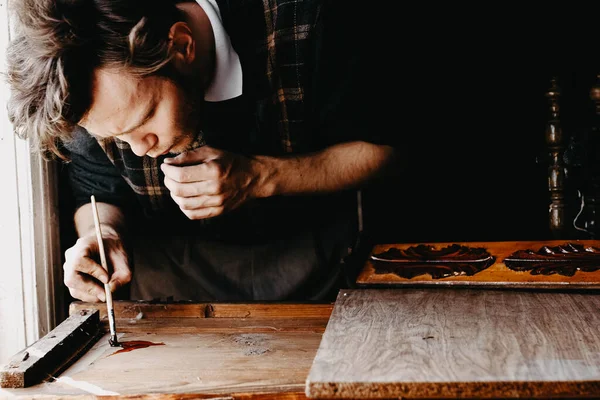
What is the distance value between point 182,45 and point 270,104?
442 millimetres

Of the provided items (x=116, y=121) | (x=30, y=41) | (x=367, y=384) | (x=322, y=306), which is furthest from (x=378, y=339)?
(x=30, y=41)

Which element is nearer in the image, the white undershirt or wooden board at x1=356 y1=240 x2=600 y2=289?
wooden board at x1=356 y1=240 x2=600 y2=289

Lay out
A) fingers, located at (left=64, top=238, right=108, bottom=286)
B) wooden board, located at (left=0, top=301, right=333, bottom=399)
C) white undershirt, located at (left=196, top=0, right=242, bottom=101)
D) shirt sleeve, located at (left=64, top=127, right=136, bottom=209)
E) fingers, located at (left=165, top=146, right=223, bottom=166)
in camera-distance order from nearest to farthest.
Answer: wooden board, located at (left=0, top=301, right=333, bottom=399)
fingers, located at (left=64, top=238, right=108, bottom=286)
fingers, located at (left=165, top=146, right=223, bottom=166)
white undershirt, located at (left=196, top=0, right=242, bottom=101)
shirt sleeve, located at (left=64, top=127, right=136, bottom=209)

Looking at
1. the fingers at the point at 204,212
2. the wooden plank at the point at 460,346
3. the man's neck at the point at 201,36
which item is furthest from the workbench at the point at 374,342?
the man's neck at the point at 201,36

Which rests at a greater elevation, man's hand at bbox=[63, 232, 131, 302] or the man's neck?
the man's neck

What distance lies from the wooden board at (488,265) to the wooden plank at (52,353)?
0.79 metres

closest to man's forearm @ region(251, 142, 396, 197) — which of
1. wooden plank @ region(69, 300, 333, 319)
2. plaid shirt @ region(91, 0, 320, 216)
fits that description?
plaid shirt @ region(91, 0, 320, 216)

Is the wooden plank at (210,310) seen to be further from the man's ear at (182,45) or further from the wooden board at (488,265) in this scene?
the man's ear at (182,45)

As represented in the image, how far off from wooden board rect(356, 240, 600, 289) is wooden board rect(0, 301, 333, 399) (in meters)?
0.25

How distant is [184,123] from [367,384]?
120 centimetres

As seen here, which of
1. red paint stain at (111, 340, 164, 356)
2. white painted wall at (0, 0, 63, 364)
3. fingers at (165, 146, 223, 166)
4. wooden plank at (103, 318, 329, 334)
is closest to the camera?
red paint stain at (111, 340, 164, 356)

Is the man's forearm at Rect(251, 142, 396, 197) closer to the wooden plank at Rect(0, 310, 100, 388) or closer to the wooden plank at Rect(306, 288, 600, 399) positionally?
the wooden plank at Rect(306, 288, 600, 399)

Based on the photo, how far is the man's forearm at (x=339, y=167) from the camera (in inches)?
91.5

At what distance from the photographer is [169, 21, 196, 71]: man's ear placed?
2.03m
